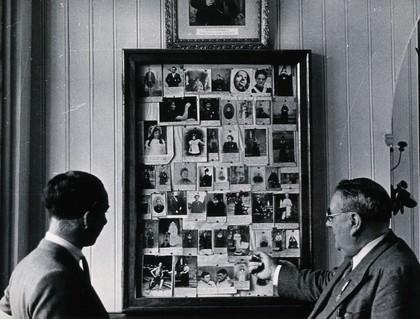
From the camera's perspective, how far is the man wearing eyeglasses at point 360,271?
2.23 m

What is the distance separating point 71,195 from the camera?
6.50 feet

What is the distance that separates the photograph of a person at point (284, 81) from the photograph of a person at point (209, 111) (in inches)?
12.6

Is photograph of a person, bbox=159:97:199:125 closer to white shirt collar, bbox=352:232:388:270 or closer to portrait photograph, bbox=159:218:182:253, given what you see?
portrait photograph, bbox=159:218:182:253

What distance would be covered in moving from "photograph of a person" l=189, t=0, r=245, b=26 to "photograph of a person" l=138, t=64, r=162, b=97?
297 mm

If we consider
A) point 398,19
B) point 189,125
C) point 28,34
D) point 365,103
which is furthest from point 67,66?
point 398,19

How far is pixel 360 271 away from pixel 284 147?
73 centimetres

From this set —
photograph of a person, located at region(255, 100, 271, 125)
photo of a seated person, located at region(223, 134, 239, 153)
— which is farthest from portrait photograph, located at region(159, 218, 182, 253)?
photograph of a person, located at region(255, 100, 271, 125)

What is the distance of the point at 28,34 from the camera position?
2.74 metres

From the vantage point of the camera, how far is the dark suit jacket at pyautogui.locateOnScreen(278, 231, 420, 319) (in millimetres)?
2201

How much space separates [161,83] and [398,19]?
1273 mm

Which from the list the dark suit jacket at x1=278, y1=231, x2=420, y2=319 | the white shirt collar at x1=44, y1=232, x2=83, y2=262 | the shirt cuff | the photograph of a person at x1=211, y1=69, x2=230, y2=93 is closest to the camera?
the white shirt collar at x1=44, y1=232, x2=83, y2=262

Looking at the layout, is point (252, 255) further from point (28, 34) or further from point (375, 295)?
point (28, 34)

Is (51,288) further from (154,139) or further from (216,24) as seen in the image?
(216,24)

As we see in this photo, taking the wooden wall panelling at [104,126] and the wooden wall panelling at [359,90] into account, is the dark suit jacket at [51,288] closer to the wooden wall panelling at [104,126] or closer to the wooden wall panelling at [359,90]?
the wooden wall panelling at [104,126]
